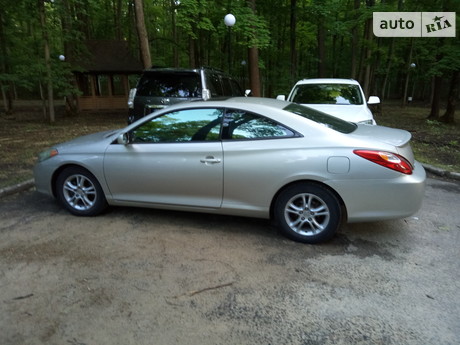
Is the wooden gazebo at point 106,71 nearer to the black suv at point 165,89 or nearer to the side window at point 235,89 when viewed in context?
the side window at point 235,89

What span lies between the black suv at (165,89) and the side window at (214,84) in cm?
3

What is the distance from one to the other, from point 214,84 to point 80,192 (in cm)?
467

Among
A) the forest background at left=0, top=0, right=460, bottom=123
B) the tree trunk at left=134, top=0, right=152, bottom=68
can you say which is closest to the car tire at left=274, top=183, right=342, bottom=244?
the tree trunk at left=134, top=0, right=152, bottom=68

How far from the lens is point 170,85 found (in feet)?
25.6

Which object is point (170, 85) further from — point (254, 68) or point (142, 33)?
point (254, 68)

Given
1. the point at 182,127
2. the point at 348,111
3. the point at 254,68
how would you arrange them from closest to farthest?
1. the point at 182,127
2. the point at 348,111
3. the point at 254,68

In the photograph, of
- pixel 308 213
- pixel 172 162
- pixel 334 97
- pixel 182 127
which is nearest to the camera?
pixel 308 213

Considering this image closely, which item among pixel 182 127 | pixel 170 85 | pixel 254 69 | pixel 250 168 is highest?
pixel 254 69

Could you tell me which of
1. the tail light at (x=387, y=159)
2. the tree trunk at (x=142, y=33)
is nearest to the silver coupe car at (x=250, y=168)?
the tail light at (x=387, y=159)

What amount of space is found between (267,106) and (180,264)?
1.97 meters

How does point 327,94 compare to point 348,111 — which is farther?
point 327,94

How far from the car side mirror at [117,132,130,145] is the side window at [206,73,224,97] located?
383 cm

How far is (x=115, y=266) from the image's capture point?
3.33 metres

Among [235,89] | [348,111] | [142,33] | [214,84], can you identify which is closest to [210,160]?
[348,111]
